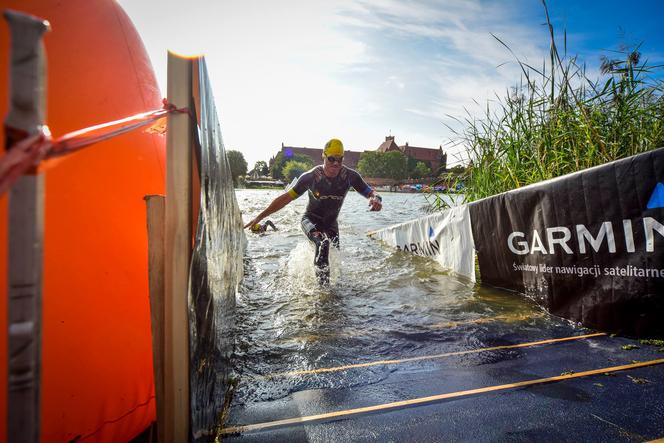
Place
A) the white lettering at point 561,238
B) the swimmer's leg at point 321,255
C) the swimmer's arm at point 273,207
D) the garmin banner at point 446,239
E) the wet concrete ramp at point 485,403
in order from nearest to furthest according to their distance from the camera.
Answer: the wet concrete ramp at point 485,403, the white lettering at point 561,238, the swimmer's arm at point 273,207, the garmin banner at point 446,239, the swimmer's leg at point 321,255

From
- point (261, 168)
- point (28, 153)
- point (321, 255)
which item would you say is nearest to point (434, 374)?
point (28, 153)

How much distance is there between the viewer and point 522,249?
405 cm

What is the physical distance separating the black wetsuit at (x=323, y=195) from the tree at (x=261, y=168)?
9045 centimetres

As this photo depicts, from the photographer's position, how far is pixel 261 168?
314ft

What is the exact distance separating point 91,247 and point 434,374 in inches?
88.4

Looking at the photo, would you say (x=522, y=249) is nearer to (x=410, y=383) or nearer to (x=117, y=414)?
(x=410, y=383)

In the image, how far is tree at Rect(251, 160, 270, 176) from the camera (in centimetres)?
9419

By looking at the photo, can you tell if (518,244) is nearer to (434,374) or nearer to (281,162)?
(434,374)

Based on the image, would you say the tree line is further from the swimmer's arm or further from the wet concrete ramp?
the wet concrete ramp

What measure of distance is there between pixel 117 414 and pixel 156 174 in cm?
120

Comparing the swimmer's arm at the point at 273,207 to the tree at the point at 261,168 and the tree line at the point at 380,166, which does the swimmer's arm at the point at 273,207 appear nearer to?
the tree line at the point at 380,166

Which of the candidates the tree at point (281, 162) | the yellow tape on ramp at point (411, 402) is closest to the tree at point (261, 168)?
the tree at point (281, 162)

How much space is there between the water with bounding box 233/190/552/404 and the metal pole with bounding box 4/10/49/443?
166 centimetres

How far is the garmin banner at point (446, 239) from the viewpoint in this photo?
5109 millimetres
